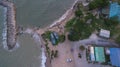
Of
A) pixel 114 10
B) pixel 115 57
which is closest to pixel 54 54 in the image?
pixel 115 57

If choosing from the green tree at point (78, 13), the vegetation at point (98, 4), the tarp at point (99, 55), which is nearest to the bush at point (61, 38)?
the green tree at point (78, 13)

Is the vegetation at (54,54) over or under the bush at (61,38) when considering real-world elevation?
under

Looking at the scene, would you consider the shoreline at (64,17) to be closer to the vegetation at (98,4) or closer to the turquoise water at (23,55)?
the vegetation at (98,4)

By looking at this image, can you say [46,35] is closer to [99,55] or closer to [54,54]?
[54,54]

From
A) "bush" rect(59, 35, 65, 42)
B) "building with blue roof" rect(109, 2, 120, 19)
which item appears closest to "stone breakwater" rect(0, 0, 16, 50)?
"bush" rect(59, 35, 65, 42)

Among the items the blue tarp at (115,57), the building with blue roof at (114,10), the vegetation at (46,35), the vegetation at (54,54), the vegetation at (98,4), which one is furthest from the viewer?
the vegetation at (98,4)

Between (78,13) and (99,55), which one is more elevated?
(78,13)
